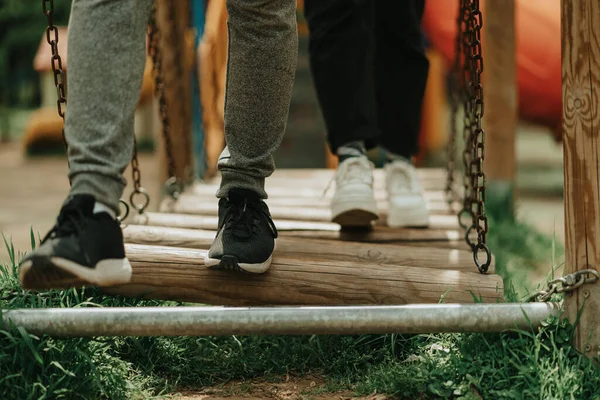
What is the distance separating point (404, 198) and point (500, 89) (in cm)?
180

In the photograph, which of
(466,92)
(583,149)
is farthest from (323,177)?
(583,149)

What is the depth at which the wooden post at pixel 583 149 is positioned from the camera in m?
1.89

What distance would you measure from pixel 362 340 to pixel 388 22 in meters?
1.08

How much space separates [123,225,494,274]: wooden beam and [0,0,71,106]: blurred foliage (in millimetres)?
8535

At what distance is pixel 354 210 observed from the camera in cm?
242

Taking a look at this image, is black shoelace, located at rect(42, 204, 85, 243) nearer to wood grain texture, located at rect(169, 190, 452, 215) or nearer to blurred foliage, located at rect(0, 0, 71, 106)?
wood grain texture, located at rect(169, 190, 452, 215)

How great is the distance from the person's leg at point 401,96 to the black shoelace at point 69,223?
135 centimetres

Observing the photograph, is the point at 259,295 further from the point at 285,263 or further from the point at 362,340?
the point at 362,340

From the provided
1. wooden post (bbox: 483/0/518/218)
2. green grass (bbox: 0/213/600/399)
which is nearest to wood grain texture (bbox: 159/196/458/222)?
green grass (bbox: 0/213/600/399)

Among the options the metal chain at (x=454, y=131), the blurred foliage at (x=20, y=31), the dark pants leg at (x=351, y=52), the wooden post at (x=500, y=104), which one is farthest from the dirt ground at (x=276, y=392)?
the blurred foliage at (x=20, y=31)

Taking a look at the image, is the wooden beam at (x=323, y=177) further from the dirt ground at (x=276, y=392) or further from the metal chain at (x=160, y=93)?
the dirt ground at (x=276, y=392)

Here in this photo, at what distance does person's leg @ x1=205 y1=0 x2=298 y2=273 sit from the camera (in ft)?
6.04

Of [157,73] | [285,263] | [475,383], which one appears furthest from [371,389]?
[157,73]

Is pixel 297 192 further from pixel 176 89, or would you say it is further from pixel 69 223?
pixel 69 223
